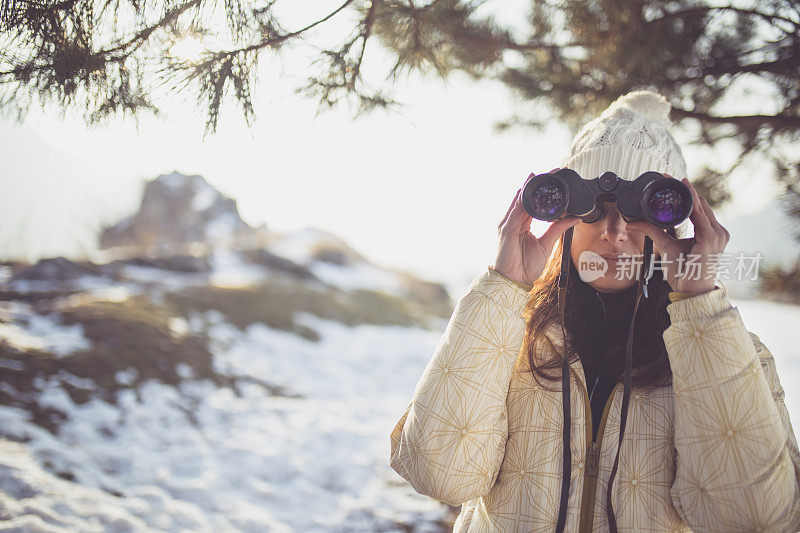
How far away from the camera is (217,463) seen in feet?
8.96

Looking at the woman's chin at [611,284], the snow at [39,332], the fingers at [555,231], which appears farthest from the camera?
the snow at [39,332]

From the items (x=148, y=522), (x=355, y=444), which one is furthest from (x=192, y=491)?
(x=355, y=444)

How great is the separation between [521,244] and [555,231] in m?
0.09

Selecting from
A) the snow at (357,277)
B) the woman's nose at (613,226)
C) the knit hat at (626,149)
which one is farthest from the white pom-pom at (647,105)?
the snow at (357,277)

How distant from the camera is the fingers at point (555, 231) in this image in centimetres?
104

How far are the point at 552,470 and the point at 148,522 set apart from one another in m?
1.99

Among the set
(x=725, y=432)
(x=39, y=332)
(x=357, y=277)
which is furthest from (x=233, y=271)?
(x=725, y=432)

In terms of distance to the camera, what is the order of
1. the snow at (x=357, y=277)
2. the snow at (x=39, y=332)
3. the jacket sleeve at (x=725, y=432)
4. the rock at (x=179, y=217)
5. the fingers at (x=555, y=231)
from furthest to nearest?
the rock at (x=179, y=217)
the snow at (x=357, y=277)
the snow at (x=39, y=332)
the fingers at (x=555, y=231)
the jacket sleeve at (x=725, y=432)

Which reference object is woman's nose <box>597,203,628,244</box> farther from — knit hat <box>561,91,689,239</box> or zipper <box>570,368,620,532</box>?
zipper <box>570,368,620,532</box>

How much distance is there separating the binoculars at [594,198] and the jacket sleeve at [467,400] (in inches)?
7.9

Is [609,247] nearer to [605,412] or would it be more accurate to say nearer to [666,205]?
[666,205]

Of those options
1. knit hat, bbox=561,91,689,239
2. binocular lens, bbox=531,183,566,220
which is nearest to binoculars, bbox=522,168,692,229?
binocular lens, bbox=531,183,566,220

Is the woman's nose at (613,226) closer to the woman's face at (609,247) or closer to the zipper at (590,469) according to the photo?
the woman's face at (609,247)

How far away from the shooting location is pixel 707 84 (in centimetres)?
260
